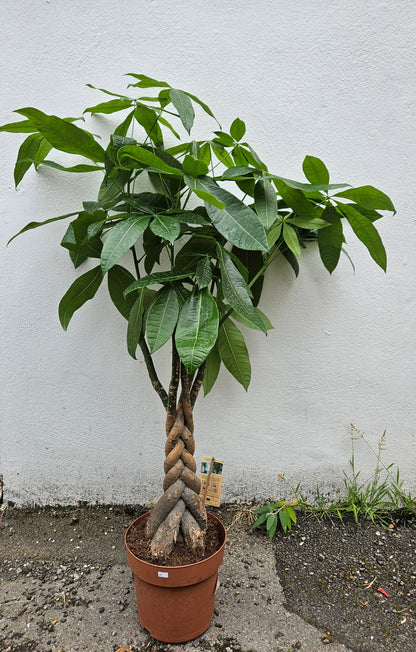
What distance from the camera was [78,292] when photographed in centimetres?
127

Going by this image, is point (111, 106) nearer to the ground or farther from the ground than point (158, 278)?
farther from the ground

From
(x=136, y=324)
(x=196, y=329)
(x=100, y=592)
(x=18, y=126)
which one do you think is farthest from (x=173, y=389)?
(x=18, y=126)

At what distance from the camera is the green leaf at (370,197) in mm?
1034

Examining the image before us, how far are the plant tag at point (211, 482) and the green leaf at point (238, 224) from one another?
76cm

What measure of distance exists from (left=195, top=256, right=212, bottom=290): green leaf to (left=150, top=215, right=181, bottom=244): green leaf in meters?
0.12

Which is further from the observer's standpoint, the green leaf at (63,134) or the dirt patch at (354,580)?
the dirt patch at (354,580)

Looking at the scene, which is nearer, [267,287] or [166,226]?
[166,226]

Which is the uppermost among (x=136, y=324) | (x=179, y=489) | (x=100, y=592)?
(x=136, y=324)

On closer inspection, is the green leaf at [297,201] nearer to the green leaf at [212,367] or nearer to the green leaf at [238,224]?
the green leaf at [238,224]

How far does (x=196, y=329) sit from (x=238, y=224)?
0.25 meters

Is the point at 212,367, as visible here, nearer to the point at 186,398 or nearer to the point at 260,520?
the point at 186,398

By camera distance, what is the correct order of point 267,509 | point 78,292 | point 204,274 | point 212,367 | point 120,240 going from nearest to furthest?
point 120,240 < point 204,274 < point 78,292 < point 212,367 < point 267,509

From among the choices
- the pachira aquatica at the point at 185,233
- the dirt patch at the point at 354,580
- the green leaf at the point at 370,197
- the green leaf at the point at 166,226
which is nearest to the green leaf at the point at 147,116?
the pachira aquatica at the point at 185,233

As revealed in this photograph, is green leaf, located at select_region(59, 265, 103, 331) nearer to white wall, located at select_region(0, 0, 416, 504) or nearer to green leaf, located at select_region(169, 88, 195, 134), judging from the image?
white wall, located at select_region(0, 0, 416, 504)
